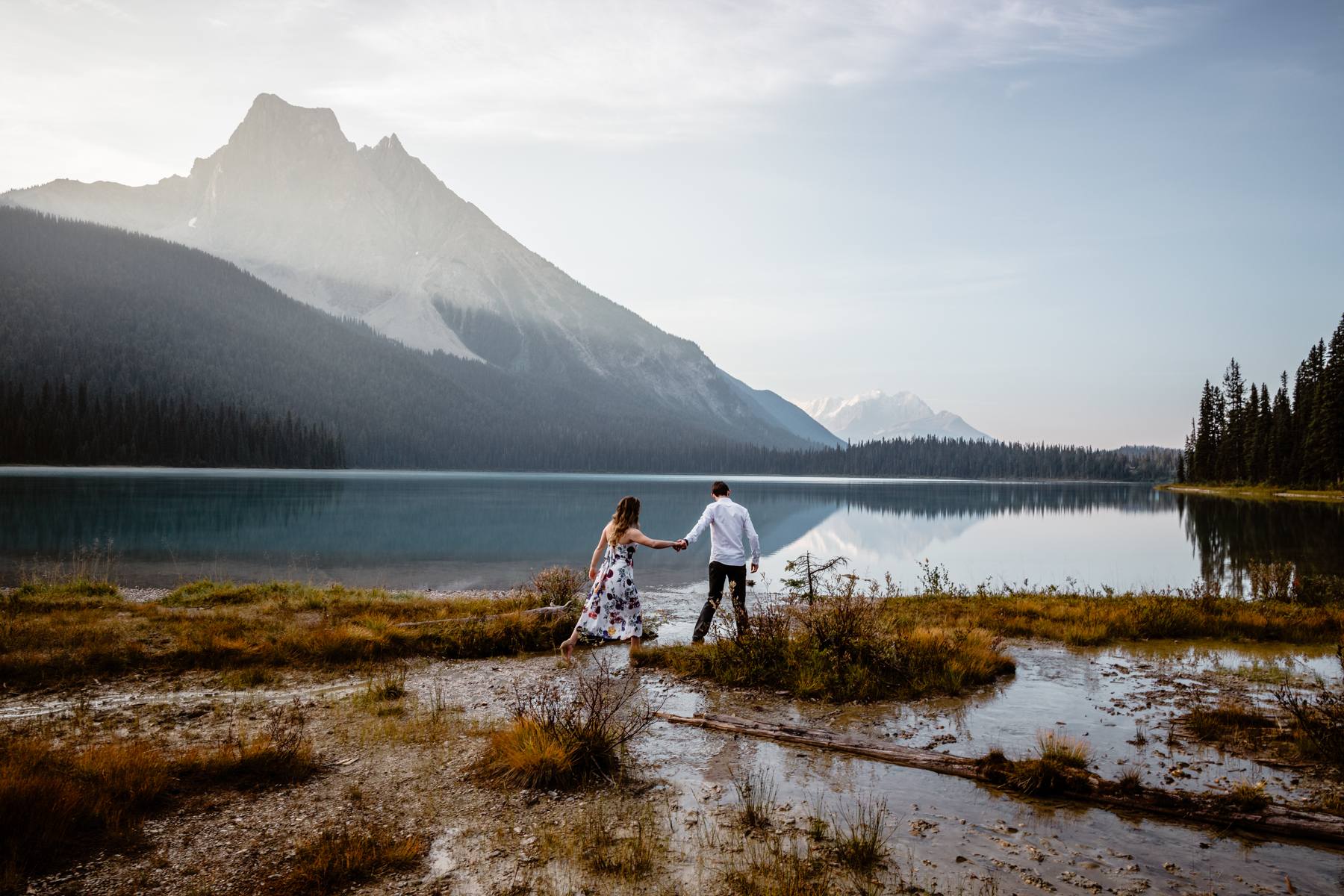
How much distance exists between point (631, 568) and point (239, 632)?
→ 25.1 feet

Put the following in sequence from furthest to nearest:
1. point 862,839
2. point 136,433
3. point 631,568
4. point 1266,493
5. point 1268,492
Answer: point 136,433
point 1266,493
point 1268,492
point 631,568
point 862,839

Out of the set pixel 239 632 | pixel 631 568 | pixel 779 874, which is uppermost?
pixel 631 568

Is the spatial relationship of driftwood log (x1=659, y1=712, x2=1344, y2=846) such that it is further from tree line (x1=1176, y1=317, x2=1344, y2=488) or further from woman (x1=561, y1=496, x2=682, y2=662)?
tree line (x1=1176, y1=317, x2=1344, y2=488)

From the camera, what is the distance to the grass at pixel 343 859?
4938mm

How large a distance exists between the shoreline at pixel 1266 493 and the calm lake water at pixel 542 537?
165 inches

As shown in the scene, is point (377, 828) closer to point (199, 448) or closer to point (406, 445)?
point (199, 448)

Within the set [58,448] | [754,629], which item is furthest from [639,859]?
[58,448]

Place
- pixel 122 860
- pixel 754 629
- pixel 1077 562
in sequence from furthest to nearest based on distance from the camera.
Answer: pixel 1077 562 < pixel 754 629 < pixel 122 860

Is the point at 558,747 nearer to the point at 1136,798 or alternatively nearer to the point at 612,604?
the point at 612,604

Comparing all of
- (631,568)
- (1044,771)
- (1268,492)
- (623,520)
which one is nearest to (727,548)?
(631,568)

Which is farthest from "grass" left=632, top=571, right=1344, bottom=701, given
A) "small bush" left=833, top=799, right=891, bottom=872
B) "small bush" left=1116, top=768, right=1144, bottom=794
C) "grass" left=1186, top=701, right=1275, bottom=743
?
"small bush" left=833, top=799, right=891, bottom=872

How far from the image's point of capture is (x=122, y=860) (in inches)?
206

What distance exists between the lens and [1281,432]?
8169cm

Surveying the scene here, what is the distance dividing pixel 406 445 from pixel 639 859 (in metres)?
195
